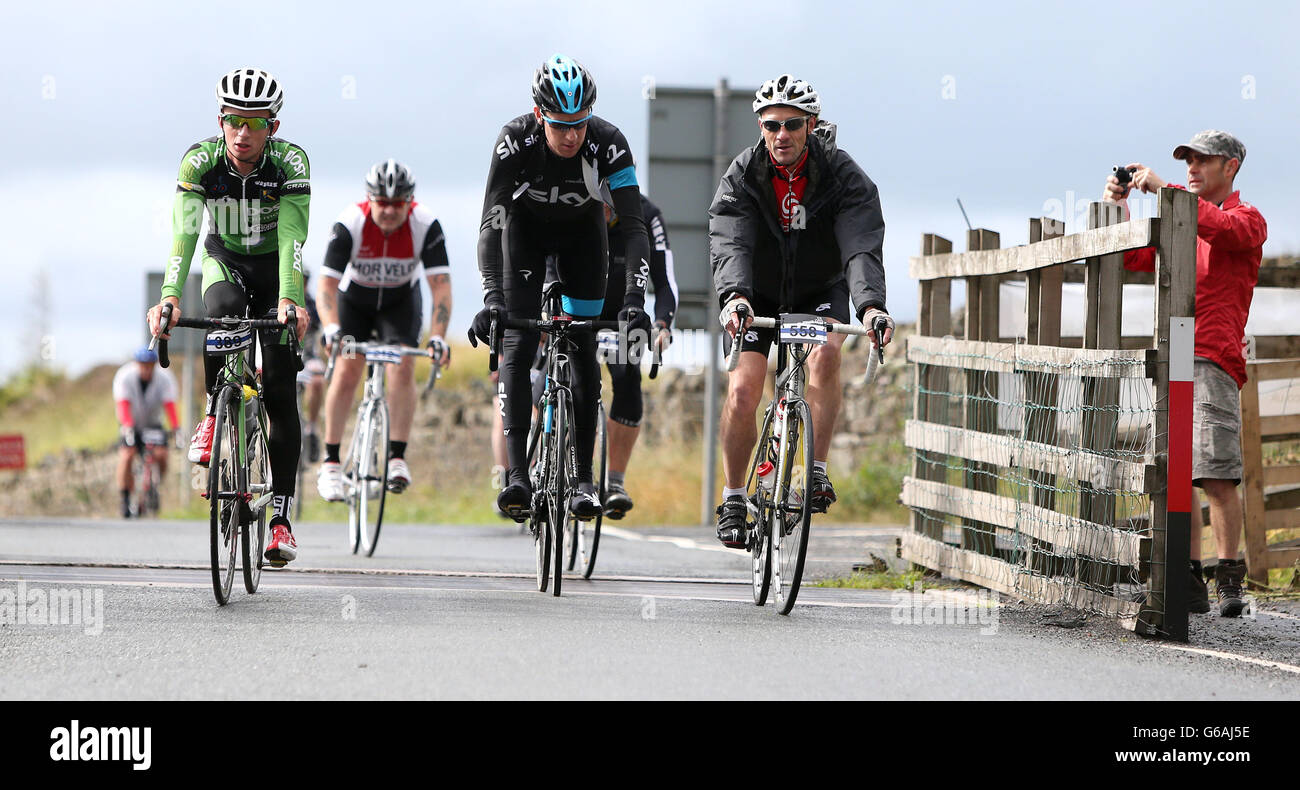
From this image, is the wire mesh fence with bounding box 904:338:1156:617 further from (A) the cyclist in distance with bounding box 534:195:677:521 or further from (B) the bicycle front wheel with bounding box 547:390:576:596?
(B) the bicycle front wheel with bounding box 547:390:576:596

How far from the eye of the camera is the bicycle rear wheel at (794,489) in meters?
7.29

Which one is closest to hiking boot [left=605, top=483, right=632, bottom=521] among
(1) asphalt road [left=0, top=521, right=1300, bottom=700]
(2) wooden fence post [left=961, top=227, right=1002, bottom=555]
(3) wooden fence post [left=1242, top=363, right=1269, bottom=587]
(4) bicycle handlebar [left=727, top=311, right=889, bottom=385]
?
(1) asphalt road [left=0, top=521, right=1300, bottom=700]

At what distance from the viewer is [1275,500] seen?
393 inches

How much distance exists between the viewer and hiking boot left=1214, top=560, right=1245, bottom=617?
8.05 m

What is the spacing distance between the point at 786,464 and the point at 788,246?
1.18 m

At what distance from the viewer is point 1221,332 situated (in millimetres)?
8016

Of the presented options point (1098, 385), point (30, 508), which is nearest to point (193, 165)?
point (1098, 385)

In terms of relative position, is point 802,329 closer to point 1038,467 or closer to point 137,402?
point 1038,467

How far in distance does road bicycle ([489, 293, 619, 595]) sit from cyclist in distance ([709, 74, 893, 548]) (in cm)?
73

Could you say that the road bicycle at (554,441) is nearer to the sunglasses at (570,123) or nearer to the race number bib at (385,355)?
the sunglasses at (570,123)

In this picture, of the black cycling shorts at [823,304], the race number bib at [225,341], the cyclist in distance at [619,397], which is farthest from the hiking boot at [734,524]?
the race number bib at [225,341]

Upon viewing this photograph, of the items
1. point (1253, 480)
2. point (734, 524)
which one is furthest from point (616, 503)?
point (1253, 480)
